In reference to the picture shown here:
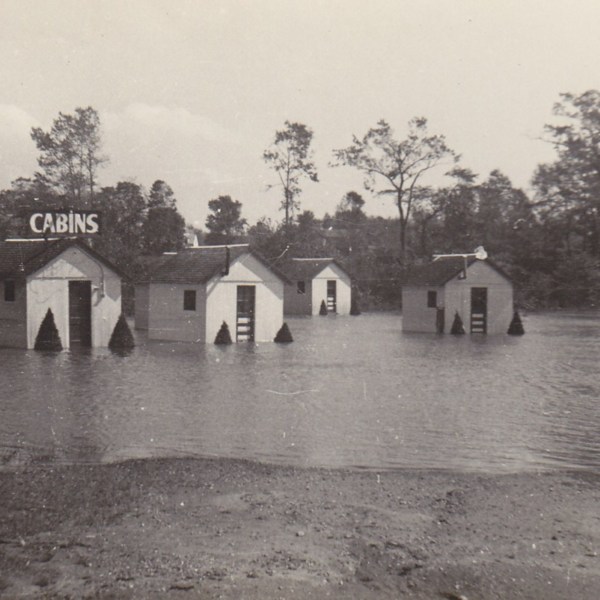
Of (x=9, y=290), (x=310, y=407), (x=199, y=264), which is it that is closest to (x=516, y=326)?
(x=199, y=264)

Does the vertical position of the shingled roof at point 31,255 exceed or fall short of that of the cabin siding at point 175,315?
it exceeds it

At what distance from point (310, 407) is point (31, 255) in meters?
18.3

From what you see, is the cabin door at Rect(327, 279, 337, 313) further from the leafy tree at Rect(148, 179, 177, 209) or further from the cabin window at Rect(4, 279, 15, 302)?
the cabin window at Rect(4, 279, 15, 302)

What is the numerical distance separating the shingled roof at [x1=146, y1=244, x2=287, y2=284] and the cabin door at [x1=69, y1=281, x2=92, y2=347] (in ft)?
15.2

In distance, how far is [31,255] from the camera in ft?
97.3

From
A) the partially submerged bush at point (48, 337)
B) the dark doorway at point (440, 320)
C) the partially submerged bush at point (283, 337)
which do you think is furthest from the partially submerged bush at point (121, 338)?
the dark doorway at point (440, 320)

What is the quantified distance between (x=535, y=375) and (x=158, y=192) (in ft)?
160

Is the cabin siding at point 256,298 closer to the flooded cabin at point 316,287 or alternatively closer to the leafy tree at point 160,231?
the flooded cabin at point 316,287

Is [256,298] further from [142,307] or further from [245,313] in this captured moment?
[142,307]

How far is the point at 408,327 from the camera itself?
42.3 metres

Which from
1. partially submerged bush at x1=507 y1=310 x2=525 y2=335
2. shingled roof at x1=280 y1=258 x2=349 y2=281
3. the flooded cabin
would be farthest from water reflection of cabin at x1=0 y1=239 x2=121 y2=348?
shingled roof at x1=280 y1=258 x2=349 y2=281

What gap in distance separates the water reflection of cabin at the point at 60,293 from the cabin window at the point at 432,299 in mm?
18120

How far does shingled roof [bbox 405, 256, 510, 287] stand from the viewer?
39562mm

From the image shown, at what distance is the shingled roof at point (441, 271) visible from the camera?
1558 inches
